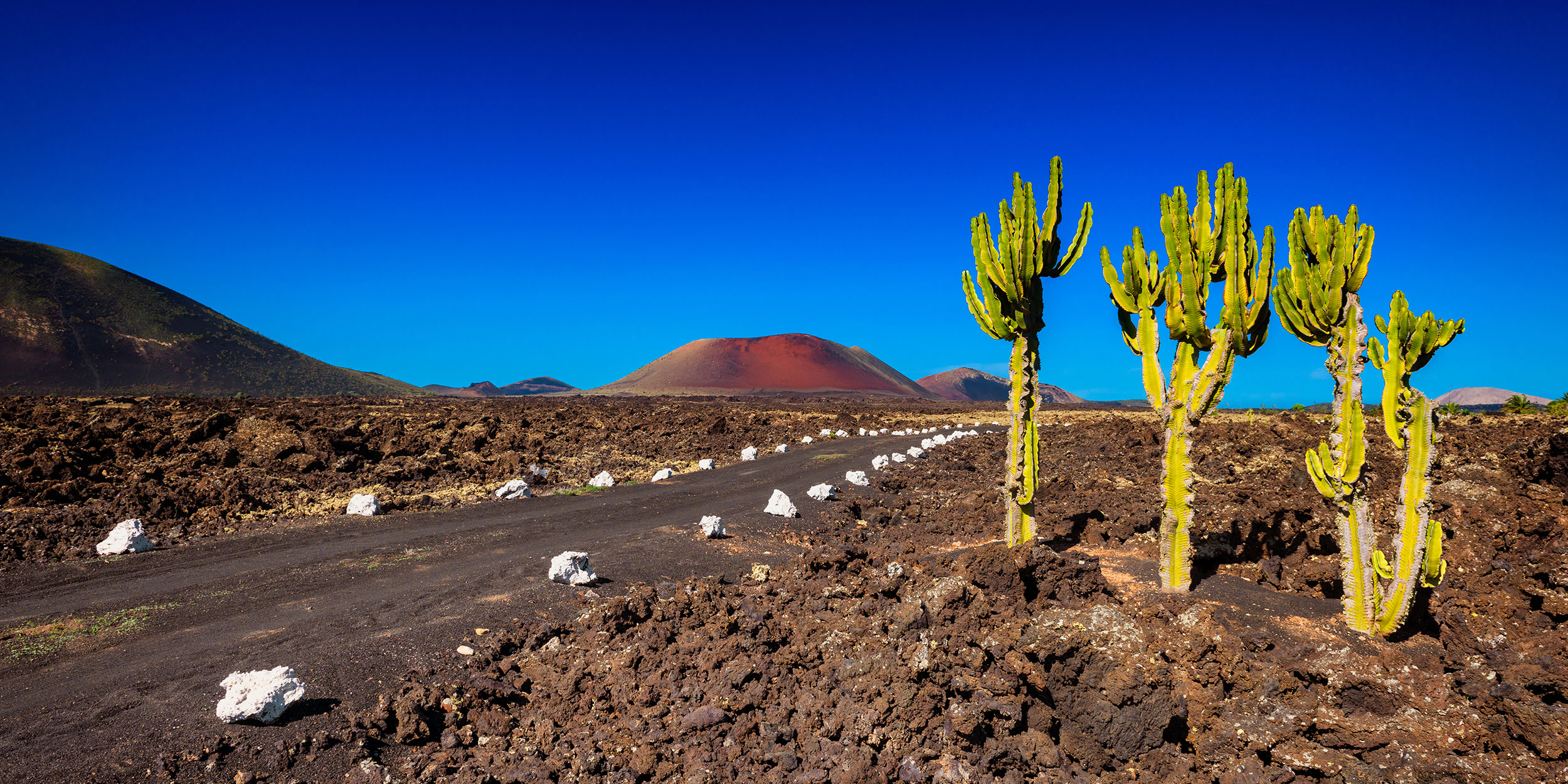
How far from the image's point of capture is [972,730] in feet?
14.1

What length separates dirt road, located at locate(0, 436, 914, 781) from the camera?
4.60 m

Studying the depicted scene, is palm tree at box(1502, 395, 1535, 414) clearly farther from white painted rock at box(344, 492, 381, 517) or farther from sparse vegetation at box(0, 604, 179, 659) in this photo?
sparse vegetation at box(0, 604, 179, 659)

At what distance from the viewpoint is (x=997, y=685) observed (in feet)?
15.5

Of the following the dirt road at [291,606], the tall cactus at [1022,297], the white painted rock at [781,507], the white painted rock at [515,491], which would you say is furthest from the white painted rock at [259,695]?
the white painted rock at [515,491]

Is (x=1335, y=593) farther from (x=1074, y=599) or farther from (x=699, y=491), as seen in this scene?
(x=699, y=491)

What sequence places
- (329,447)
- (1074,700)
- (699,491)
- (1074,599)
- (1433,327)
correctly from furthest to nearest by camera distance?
(329,447), (699,491), (1074,599), (1433,327), (1074,700)

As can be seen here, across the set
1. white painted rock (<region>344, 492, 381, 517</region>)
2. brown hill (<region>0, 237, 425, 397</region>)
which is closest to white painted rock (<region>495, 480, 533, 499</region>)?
white painted rock (<region>344, 492, 381, 517</region>)

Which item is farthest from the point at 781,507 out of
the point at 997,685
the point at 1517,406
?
the point at 1517,406

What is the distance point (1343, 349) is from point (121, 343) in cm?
11381

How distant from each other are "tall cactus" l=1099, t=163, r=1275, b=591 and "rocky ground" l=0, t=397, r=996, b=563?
1233cm

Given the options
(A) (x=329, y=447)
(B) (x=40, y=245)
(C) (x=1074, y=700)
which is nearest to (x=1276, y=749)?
(C) (x=1074, y=700)

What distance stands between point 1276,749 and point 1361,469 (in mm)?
2509

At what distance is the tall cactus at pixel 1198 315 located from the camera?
6309mm

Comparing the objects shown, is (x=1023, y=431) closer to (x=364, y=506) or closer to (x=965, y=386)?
(x=364, y=506)
